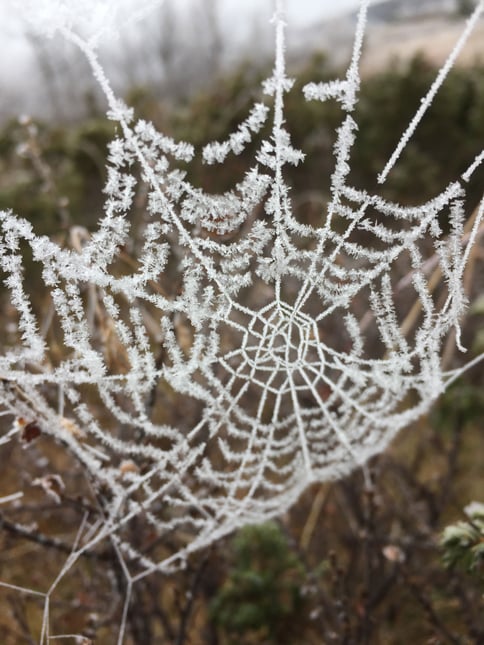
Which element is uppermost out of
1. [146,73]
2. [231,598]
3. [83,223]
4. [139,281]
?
[146,73]

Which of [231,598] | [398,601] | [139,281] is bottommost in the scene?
[398,601]

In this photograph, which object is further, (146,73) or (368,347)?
(146,73)

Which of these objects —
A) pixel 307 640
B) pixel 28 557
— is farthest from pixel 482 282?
pixel 28 557

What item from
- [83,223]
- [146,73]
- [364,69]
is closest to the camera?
[83,223]

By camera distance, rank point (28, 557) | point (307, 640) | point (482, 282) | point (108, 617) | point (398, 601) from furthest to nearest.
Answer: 1. point (482, 282)
2. point (28, 557)
3. point (398, 601)
4. point (307, 640)
5. point (108, 617)

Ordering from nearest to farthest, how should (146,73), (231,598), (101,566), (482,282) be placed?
1. (101,566)
2. (231,598)
3. (482,282)
4. (146,73)

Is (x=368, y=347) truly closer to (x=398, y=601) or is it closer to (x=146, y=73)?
(x=398, y=601)

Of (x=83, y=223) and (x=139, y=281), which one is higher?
(x=83, y=223)

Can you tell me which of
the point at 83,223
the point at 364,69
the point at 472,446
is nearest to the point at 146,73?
the point at 364,69

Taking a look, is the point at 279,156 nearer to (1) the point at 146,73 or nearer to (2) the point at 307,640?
(2) the point at 307,640
